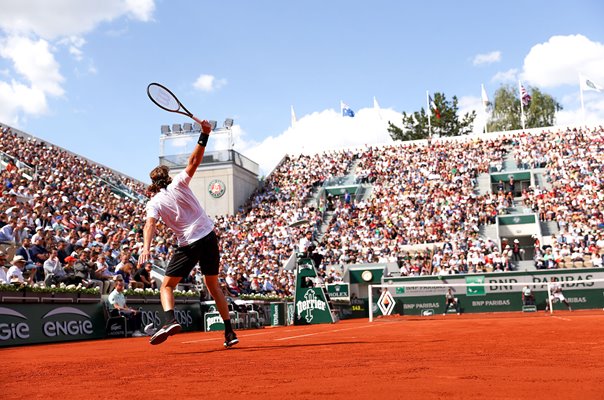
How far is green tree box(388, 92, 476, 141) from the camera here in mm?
79562

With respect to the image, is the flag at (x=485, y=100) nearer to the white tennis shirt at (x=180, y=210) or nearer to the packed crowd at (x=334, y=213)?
the packed crowd at (x=334, y=213)

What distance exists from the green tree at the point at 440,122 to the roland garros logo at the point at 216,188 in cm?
3853

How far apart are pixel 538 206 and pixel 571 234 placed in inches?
200

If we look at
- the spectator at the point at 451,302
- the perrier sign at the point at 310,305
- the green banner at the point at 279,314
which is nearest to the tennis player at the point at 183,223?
the perrier sign at the point at 310,305

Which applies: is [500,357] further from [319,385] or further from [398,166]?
[398,166]

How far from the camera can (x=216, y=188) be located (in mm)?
47156

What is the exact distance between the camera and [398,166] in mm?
46625

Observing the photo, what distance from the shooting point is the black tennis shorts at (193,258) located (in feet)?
24.6

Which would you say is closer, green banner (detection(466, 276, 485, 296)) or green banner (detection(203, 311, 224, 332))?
green banner (detection(203, 311, 224, 332))

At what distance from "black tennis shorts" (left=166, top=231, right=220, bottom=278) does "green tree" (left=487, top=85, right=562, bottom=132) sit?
7365 centimetres

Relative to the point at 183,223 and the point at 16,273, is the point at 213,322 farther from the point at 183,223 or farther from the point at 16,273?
the point at 183,223

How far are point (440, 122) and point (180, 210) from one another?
2960 inches

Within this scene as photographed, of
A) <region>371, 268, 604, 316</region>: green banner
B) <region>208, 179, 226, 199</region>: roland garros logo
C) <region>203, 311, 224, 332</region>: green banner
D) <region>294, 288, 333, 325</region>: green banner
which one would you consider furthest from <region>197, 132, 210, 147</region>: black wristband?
<region>208, 179, 226, 199</region>: roland garros logo

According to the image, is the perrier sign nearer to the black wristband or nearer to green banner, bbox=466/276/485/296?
the black wristband
